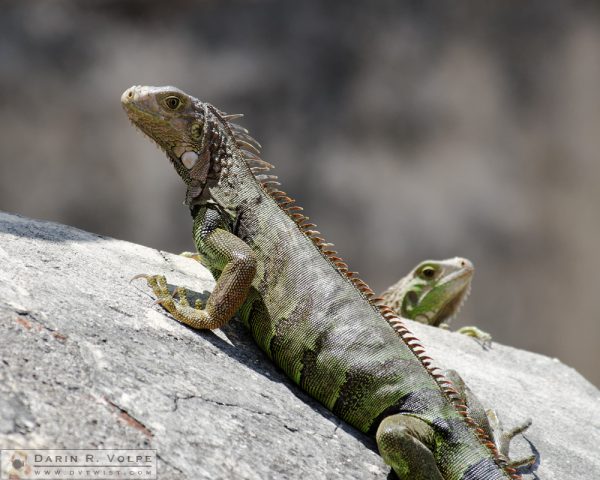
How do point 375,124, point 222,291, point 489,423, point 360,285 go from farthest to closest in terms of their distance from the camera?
point 375,124
point 489,423
point 360,285
point 222,291

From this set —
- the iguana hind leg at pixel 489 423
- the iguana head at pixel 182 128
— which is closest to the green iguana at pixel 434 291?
the iguana hind leg at pixel 489 423

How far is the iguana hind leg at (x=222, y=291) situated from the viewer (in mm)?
3844

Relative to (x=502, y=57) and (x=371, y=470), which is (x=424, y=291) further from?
(x=502, y=57)

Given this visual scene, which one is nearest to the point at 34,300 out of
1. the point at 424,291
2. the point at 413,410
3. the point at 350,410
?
the point at 350,410

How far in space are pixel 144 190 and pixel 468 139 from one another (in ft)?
16.5

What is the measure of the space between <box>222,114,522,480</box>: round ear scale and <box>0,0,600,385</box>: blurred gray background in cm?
707

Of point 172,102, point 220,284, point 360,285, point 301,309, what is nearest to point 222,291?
point 220,284

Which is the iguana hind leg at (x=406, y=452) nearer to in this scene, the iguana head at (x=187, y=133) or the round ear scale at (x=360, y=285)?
the round ear scale at (x=360, y=285)

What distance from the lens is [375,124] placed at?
12047mm

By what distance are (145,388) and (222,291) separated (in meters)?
0.88

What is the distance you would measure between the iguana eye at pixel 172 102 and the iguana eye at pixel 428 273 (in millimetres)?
3801

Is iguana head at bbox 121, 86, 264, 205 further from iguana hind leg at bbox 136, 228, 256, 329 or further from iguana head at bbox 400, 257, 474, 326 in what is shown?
iguana head at bbox 400, 257, 474, 326

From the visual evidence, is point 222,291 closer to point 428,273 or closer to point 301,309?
point 301,309

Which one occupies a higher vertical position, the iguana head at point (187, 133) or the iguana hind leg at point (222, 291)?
the iguana head at point (187, 133)
